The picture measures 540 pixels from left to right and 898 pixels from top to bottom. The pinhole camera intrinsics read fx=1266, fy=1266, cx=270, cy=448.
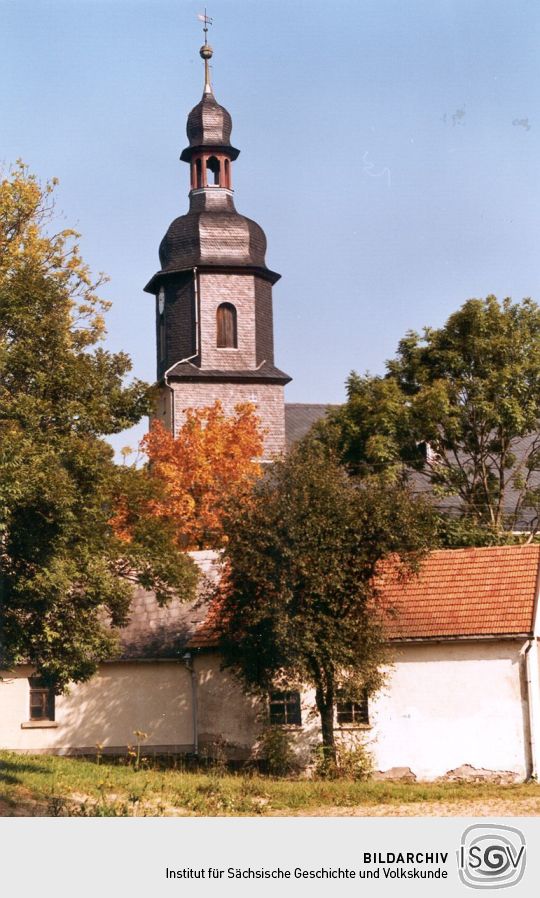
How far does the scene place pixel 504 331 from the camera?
31.2 m

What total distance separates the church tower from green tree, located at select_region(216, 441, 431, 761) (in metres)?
23.7

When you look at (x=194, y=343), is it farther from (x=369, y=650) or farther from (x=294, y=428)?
(x=369, y=650)

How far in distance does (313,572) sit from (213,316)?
1052 inches

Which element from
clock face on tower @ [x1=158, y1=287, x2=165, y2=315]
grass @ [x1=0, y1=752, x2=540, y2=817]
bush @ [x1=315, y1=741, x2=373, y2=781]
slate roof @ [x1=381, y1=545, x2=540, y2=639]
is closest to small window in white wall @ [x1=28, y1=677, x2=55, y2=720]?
grass @ [x1=0, y1=752, x2=540, y2=817]

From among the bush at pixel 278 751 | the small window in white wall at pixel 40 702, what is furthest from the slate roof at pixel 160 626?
the bush at pixel 278 751

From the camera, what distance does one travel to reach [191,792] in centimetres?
1755

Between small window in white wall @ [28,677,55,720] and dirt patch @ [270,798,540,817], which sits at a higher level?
small window in white wall @ [28,677,55,720]

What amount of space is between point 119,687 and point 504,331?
13.0 metres

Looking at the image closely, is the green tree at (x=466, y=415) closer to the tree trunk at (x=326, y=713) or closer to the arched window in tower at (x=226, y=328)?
the tree trunk at (x=326, y=713)

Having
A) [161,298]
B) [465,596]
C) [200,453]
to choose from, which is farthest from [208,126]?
[465,596]

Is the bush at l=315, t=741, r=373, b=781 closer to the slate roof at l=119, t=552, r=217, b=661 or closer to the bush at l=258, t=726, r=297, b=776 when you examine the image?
the bush at l=258, t=726, r=297, b=776
